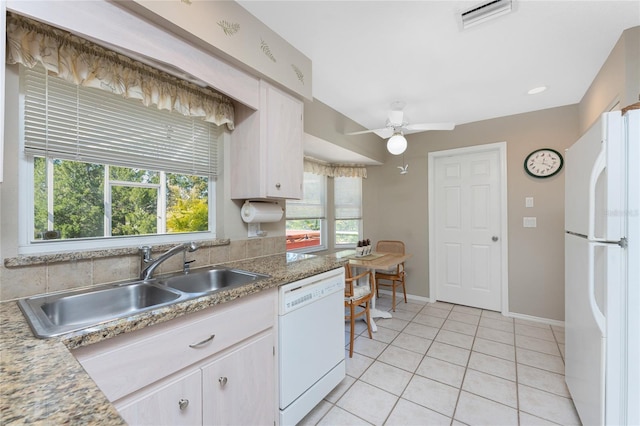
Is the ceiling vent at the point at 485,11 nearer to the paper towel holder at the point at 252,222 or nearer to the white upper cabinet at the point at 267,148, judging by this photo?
the white upper cabinet at the point at 267,148

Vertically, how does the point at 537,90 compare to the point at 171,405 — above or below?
above

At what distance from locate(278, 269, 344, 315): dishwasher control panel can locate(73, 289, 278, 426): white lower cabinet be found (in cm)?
7

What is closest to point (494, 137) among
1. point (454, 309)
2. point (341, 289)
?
point (454, 309)

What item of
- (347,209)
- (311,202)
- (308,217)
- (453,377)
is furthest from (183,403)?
(347,209)

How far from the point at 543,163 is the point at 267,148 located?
10.2 ft

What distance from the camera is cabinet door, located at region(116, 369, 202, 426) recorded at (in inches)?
36.8

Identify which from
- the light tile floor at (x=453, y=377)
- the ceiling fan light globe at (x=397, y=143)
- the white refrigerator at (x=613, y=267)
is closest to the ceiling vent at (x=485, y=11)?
the white refrigerator at (x=613, y=267)

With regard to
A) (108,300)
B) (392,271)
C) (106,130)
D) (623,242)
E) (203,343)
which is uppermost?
(106,130)

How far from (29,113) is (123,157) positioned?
0.38 m

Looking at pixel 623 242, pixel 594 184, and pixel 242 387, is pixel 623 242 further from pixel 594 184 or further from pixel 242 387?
pixel 242 387

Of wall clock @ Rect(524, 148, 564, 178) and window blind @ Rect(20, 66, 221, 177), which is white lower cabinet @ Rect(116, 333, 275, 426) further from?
wall clock @ Rect(524, 148, 564, 178)

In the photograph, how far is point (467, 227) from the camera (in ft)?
11.6

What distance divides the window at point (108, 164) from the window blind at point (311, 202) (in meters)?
1.60

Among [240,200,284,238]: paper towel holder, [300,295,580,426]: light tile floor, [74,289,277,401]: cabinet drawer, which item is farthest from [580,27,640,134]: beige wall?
[74,289,277,401]: cabinet drawer
